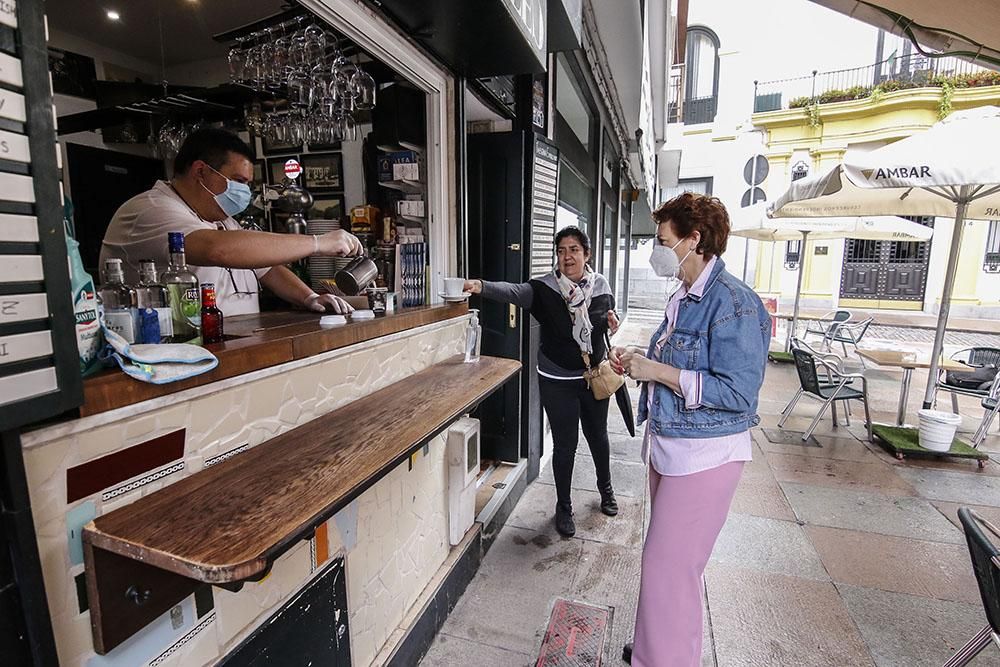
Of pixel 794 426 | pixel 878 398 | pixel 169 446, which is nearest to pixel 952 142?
pixel 794 426

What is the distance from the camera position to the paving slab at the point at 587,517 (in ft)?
9.81

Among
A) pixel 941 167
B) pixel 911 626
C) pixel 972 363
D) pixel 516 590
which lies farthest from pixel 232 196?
pixel 972 363

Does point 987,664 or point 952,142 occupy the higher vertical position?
point 952,142

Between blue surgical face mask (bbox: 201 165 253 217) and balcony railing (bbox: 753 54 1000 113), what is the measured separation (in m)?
17.3

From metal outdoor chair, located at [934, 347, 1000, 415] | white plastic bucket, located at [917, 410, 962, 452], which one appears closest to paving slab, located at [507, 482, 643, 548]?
white plastic bucket, located at [917, 410, 962, 452]

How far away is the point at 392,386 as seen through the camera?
1.93 metres

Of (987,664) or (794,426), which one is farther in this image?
(794,426)

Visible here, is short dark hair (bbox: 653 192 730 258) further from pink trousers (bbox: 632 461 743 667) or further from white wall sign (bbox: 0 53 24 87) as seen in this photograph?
white wall sign (bbox: 0 53 24 87)

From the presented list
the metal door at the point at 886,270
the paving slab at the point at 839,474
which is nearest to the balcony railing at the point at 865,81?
the metal door at the point at 886,270

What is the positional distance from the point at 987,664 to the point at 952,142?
3.23m

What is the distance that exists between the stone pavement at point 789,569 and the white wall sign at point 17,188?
213cm

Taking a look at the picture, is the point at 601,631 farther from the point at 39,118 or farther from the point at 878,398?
the point at 878,398

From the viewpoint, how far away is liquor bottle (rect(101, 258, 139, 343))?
1035mm

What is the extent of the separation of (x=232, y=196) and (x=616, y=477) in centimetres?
314
